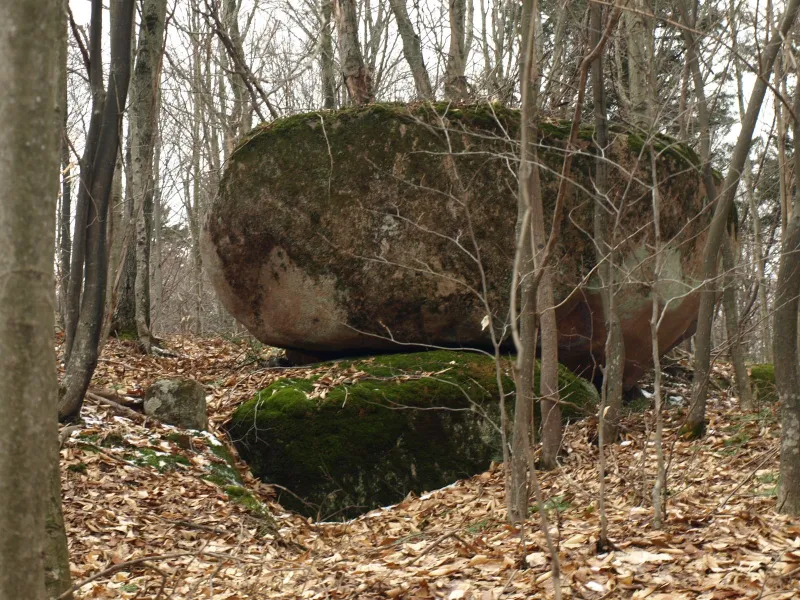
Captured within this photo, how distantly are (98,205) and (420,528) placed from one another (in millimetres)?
3245

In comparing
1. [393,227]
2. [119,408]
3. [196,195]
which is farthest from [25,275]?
[196,195]

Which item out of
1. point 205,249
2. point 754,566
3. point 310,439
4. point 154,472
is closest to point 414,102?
point 205,249

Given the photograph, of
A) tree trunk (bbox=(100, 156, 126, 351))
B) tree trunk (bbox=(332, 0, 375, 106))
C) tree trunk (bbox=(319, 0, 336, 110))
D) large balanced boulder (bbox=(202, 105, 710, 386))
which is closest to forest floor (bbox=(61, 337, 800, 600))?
tree trunk (bbox=(100, 156, 126, 351))

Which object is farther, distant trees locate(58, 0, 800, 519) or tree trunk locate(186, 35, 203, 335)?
tree trunk locate(186, 35, 203, 335)

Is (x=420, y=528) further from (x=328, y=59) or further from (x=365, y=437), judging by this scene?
(x=328, y=59)

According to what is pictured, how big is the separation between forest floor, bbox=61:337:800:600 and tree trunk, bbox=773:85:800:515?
188 mm

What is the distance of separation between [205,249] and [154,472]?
9.21 ft

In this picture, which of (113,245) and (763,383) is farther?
(763,383)

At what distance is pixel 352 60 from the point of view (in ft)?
27.3

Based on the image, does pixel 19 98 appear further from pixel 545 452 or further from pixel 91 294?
pixel 545 452

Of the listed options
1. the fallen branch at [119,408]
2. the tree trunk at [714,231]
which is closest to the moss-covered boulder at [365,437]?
the fallen branch at [119,408]

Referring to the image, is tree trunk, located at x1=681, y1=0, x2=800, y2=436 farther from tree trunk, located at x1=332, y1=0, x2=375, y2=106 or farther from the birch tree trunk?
the birch tree trunk

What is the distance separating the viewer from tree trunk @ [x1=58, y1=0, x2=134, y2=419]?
5215 millimetres

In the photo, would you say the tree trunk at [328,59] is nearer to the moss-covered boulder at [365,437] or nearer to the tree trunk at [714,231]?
the moss-covered boulder at [365,437]
